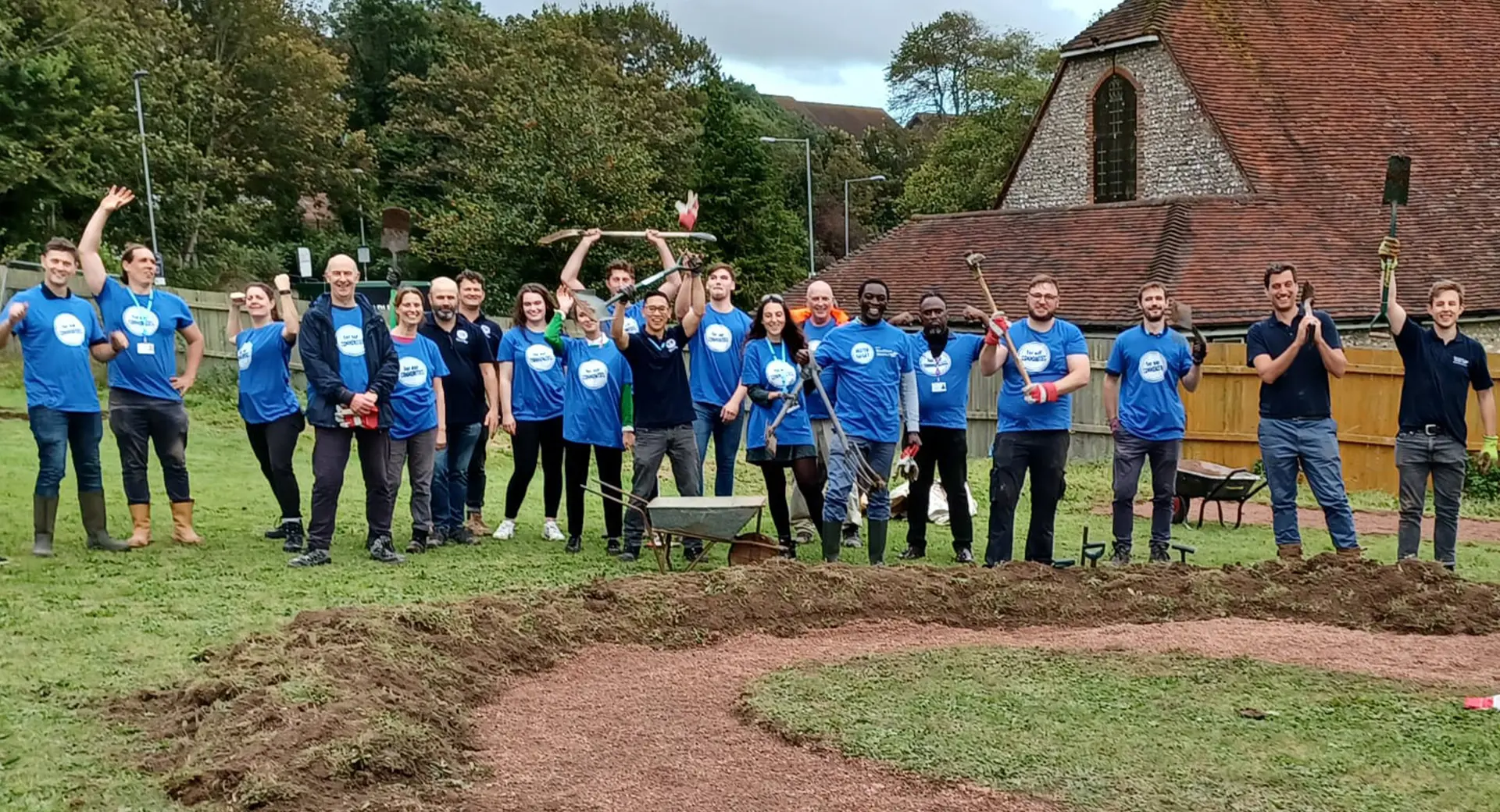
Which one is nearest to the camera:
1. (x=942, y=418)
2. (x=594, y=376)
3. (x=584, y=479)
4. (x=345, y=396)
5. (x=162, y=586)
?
(x=162, y=586)

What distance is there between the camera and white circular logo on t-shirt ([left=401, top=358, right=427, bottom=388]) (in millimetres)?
10164

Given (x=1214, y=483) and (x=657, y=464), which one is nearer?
(x=657, y=464)

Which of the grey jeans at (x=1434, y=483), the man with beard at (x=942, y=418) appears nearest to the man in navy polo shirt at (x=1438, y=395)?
the grey jeans at (x=1434, y=483)

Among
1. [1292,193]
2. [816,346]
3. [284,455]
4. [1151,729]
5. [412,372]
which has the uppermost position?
[1292,193]

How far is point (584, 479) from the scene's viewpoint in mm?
10805

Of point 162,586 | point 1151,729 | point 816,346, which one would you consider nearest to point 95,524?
point 162,586

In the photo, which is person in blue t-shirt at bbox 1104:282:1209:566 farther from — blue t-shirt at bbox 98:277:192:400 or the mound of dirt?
blue t-shirt at bbox 98:277:192:400

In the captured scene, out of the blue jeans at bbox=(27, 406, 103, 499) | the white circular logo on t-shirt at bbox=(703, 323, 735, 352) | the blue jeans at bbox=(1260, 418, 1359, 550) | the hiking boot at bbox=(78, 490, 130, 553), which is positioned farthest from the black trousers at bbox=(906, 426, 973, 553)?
the blue jeans at bbox=(27, 406, 103, 499)

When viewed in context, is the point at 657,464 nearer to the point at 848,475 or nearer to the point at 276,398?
the point at 848,475

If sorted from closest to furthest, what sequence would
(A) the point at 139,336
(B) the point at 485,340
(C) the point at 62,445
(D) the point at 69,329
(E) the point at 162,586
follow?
(E) the point at 162,586, (C) the point at 62,445, (D) the point at 69,329, (A) the point at 139,336, (B) the point at 485,340

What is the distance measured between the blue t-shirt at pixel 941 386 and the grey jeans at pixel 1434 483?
300 centimetres

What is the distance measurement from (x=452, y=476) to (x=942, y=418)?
369cm

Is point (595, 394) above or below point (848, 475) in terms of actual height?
above

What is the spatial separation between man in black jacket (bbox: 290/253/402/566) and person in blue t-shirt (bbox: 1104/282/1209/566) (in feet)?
16.5
